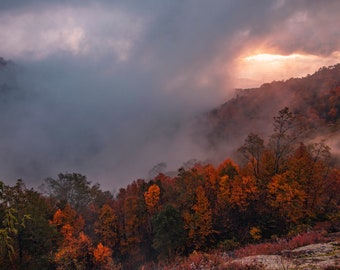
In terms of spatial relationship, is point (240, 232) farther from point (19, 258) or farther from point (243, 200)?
point (19, 258)

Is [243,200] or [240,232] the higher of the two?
[243,200]

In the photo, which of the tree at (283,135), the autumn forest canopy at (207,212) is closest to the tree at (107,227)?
the autumn forest canopy at (207,212)

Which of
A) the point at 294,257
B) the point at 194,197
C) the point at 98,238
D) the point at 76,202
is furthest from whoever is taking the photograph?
the point at 76,202

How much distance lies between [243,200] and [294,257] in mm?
38094

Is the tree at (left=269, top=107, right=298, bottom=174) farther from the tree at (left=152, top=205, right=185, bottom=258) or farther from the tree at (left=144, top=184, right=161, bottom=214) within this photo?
the tree at (left=144, top=184, right=161, bottom=214)

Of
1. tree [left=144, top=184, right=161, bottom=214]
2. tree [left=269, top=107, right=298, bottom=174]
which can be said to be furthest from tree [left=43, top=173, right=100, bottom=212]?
tree [left=269, top=107, right=298, bottom=174]

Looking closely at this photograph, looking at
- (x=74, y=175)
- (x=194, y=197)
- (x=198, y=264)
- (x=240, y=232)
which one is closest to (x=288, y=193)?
(x=240, y=232)

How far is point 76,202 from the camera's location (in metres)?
85.4

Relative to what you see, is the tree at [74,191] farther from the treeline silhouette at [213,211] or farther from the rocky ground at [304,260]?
the rocky ground at [304,260]

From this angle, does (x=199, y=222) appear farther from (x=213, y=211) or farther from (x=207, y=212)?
(x=213, y=211)

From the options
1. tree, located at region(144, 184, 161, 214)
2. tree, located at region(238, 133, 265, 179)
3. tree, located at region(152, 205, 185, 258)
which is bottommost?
tree, located at region(152, 205, 185, 258)

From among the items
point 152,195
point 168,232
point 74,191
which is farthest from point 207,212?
point 74,191

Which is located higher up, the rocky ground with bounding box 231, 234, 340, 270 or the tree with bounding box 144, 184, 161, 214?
the tree with bounding box 144, 184, 161, 214

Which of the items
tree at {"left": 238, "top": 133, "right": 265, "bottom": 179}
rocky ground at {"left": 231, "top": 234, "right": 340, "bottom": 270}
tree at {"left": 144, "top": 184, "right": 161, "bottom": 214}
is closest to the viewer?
rocky ground at {"left": 231, "top": 234, "right": 340, "bottom": 270}
